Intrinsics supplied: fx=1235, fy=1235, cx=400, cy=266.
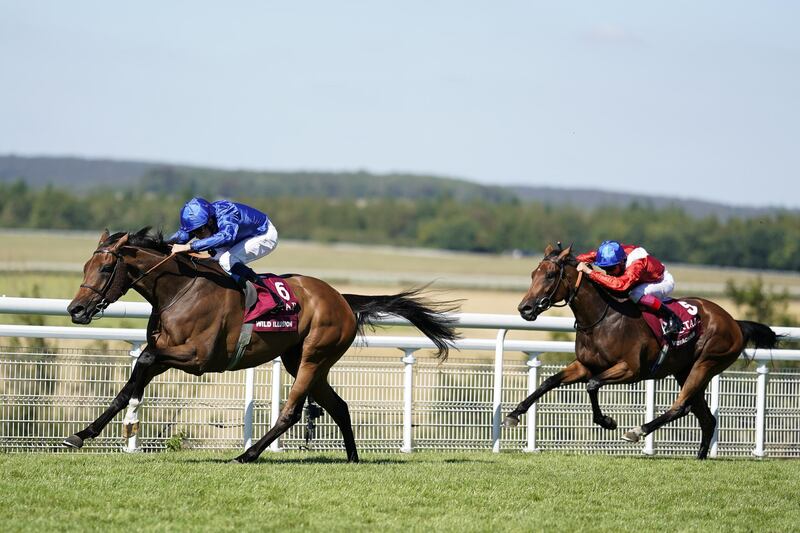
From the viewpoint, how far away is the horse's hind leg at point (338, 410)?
25.7ft

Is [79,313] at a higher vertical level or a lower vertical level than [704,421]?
higher

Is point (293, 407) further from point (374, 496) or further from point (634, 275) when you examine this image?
point (634, 275)

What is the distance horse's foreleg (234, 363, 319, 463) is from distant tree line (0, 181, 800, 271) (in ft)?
204

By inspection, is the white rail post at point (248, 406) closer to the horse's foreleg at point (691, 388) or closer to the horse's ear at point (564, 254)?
the horse's ear at point (564, 254)

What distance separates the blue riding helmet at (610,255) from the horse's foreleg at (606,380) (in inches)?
27.4

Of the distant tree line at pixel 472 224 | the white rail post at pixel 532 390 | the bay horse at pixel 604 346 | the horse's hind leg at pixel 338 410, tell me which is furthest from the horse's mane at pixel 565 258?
the distant tree line at pixel 472 224

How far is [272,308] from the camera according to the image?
7438 millimetres

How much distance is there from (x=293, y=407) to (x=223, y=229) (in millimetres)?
1165

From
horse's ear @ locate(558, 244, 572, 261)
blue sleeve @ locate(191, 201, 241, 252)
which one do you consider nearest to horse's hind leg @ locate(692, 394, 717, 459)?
horse's ear @ locate(558, 244, 572, 261)

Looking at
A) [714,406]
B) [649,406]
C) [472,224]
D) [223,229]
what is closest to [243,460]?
[223,229]

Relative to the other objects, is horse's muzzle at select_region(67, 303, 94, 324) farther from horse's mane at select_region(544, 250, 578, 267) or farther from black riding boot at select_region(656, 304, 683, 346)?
black riding boot at select_region(656, 304, 683, 346)

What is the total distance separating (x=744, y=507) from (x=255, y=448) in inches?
110

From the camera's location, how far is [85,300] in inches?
275

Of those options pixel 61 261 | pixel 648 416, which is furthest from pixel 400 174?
pixel 648 416
